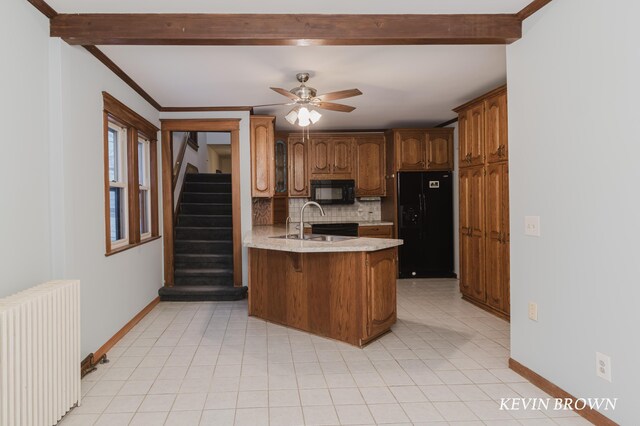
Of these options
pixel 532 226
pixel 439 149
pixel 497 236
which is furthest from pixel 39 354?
pixel 439 149

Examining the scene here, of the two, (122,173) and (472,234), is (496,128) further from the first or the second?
(122,173)

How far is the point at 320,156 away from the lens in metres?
6.46

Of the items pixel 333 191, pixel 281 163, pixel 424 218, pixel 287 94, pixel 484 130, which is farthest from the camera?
pixel 333 191

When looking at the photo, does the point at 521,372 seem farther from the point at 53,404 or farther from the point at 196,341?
the point at 53,404

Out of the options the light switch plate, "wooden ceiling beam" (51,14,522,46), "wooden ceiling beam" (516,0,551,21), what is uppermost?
"wooden ceiling beam" (516,0,551,21)

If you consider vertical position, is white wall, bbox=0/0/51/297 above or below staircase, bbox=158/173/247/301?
above

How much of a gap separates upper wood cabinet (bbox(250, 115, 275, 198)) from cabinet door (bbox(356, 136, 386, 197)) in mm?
1797

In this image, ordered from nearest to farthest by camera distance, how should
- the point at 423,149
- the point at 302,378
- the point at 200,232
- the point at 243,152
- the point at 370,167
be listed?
the point at 302,378
the point at 243,152
the point at 200,232
the point at 423,149
the point at 370,167

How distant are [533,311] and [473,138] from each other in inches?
100

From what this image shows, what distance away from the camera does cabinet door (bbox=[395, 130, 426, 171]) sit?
20.2ft

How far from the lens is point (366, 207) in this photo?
6.91 meters

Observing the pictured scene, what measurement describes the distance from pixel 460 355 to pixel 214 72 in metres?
3.25

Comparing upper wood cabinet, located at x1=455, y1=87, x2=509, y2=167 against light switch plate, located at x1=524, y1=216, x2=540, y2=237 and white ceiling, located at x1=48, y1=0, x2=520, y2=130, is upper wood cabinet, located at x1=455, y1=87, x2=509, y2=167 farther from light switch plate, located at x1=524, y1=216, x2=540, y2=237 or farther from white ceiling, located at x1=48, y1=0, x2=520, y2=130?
light switch plate, located at x1=524, y1=216, x2=540, y2=237

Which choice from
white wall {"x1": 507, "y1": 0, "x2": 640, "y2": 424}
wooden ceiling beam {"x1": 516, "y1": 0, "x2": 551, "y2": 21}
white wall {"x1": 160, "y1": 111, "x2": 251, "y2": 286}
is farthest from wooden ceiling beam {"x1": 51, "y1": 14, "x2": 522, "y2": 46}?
white wall {"x1": 160, "y1": 111, "x2": 251, "y2": 286}
